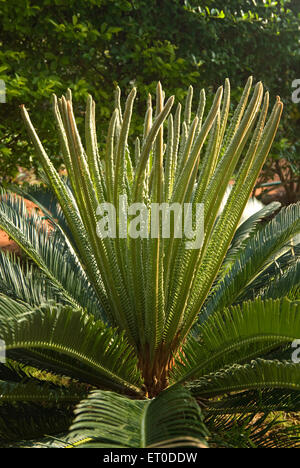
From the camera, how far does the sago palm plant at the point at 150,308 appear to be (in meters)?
1.57

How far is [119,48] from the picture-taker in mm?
4035

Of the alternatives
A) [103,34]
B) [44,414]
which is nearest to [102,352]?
[44,414]

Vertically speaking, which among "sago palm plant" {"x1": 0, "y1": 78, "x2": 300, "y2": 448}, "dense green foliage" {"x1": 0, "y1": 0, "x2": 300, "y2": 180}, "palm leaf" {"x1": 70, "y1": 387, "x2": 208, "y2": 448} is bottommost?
"palm leaf" {"x1": 70, "y1": 387, "x2": 208, "y2": 448}

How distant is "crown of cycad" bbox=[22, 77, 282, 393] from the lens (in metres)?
1.86

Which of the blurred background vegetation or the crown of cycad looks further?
the blurred background vegetation

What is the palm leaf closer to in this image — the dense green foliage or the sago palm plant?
the sago palm plant

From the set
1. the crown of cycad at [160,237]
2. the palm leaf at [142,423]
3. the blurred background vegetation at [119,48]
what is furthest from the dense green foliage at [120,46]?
the palm leaf at [142,423]

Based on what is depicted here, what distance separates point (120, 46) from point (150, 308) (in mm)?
2802

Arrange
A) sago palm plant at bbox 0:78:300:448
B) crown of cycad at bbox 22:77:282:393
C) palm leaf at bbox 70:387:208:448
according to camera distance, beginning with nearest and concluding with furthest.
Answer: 1. palm leaf at bbox 70:387:208:448
2. sago palm plant at bbox 0:78:300:448
3. crown of cycad at bbox 22:77:282:393

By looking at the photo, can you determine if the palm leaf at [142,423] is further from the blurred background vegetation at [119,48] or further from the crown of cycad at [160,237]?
the blurred background vegetation at [119,48]

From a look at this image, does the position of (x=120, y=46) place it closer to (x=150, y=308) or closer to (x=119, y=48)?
(x=119, y=48)

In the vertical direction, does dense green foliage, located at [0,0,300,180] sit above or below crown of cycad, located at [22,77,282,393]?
above

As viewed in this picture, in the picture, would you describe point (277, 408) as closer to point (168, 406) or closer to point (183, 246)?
point (168, 406)

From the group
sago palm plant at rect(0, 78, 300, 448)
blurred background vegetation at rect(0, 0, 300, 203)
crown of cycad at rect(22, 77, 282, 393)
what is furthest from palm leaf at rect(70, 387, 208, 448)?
blurred background vegetation at rect(0, 0, 300, 203)
